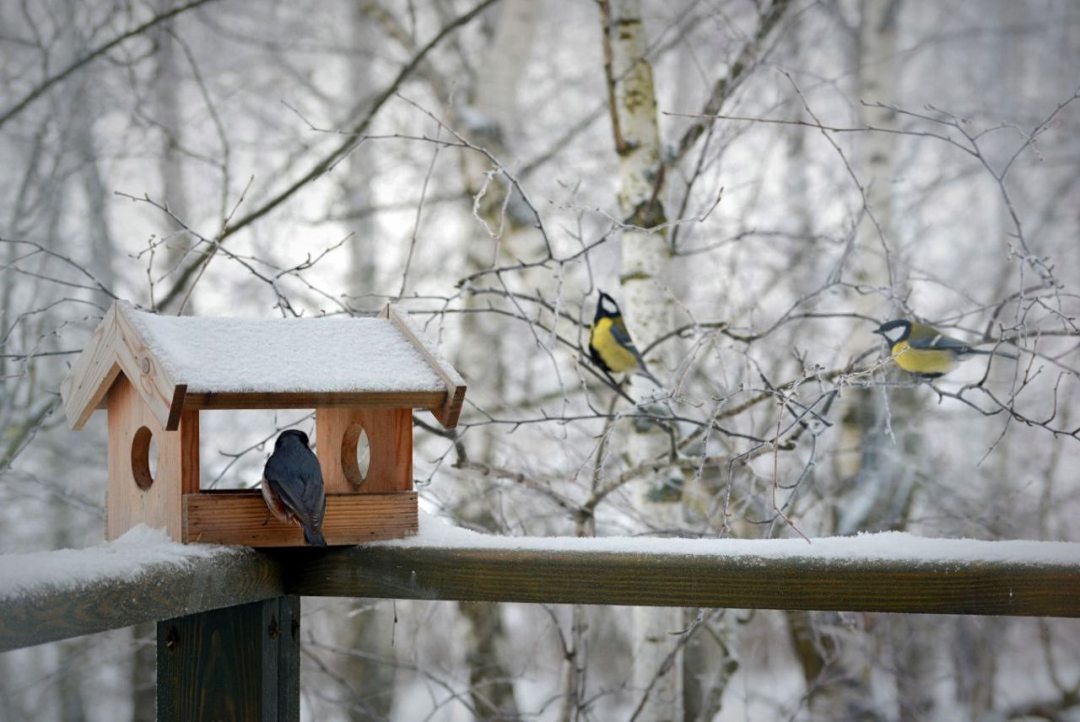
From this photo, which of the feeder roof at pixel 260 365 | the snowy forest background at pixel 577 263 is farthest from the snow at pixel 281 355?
the snowy forest background at pixel 577 263

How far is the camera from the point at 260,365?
214cm

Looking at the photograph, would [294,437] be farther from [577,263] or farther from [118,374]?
[577,263]

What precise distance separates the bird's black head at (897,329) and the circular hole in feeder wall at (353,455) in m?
1.65

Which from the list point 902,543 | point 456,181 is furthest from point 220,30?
point 902,543

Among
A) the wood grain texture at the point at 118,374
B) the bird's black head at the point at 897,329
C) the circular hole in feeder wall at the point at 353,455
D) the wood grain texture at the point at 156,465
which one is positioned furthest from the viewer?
the bird's black head at the point at 897,329

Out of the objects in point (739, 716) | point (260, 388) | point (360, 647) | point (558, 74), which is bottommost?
point (739, 716)

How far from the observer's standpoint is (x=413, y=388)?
7.14ft

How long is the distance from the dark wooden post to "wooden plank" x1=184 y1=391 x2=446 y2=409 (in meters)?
0.36

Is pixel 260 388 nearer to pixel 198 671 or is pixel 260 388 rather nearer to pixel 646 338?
pixel 198 671

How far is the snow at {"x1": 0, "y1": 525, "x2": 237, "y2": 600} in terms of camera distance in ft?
4.94

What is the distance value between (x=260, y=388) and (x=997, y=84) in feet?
42.1

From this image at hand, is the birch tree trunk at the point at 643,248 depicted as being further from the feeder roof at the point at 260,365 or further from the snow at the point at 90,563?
the snow at the point at 90,563

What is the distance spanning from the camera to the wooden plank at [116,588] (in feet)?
4.88

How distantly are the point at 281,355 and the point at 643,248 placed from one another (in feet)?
7.58
